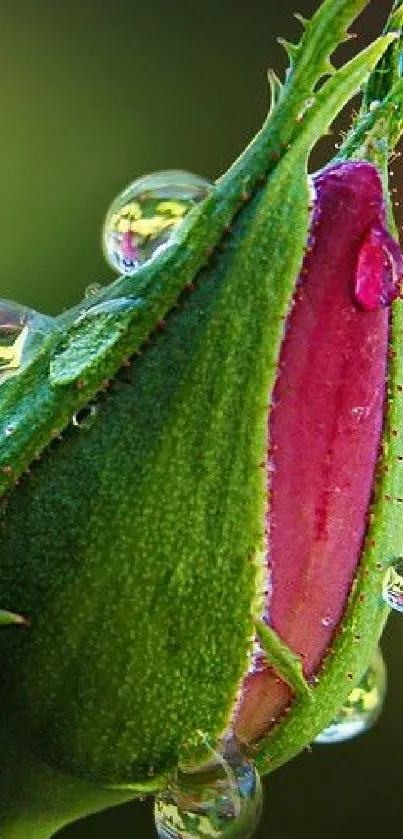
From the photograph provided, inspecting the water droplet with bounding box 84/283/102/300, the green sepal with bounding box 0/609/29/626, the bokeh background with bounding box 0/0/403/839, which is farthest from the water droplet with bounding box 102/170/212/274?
the bokeh background with bounding box 0/0/403/839

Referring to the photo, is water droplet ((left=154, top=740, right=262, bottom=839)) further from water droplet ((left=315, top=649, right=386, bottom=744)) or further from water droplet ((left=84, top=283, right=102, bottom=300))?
water droplet ((left=84, top=283, right=102, bottom=300))

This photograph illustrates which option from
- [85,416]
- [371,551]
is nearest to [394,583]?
[371,551]

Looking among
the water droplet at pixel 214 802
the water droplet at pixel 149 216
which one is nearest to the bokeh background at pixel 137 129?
the water droplet at pixel 149 216

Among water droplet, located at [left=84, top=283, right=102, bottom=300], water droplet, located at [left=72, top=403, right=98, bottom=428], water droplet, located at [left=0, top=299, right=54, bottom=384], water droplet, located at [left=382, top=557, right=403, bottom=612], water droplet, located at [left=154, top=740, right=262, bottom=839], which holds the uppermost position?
water droplet, located at [left=84, top=283, right=102, bottom=300]

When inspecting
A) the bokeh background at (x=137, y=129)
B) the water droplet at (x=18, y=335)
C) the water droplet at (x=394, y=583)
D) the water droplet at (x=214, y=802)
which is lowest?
the bokeh background at (x=137, y=129)

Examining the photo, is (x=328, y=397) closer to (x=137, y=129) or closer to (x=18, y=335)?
(x=18, y=335)

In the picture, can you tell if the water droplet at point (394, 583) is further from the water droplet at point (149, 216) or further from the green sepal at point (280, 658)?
the water droplet at point (149, 216)
